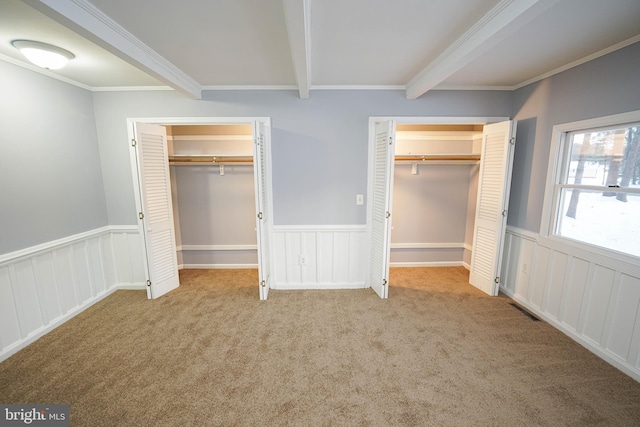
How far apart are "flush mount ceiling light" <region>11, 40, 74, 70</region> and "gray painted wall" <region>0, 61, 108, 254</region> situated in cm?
44

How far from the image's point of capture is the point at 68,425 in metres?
1.48

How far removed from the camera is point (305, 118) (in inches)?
116

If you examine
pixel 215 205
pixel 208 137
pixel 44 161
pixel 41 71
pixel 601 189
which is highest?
pixel 41 71

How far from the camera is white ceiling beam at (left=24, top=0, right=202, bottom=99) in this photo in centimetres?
135

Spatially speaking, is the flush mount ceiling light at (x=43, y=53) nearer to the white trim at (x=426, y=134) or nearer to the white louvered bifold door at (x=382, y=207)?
the white louvered bifold door at (x=382, y=207)

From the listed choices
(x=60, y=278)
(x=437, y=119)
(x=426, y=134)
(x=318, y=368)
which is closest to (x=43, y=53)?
(x=60, y=278)

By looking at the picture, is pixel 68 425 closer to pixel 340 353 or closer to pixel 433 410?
pixel 340 353

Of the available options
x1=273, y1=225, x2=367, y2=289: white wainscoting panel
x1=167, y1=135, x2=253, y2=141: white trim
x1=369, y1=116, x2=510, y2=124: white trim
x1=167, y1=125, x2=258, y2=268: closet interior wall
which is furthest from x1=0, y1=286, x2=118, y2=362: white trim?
x1=369, y1=116, x2=510, y2=124: white trim

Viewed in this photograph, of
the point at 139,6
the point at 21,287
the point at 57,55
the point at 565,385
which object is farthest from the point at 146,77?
the point at 565,385

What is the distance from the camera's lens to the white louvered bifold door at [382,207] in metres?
2.73

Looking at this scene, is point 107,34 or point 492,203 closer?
point 107,34

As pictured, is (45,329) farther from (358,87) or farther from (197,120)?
(358,87)

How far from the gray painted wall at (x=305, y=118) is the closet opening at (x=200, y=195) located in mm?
175

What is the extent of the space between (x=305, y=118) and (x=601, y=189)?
9.38 ft
